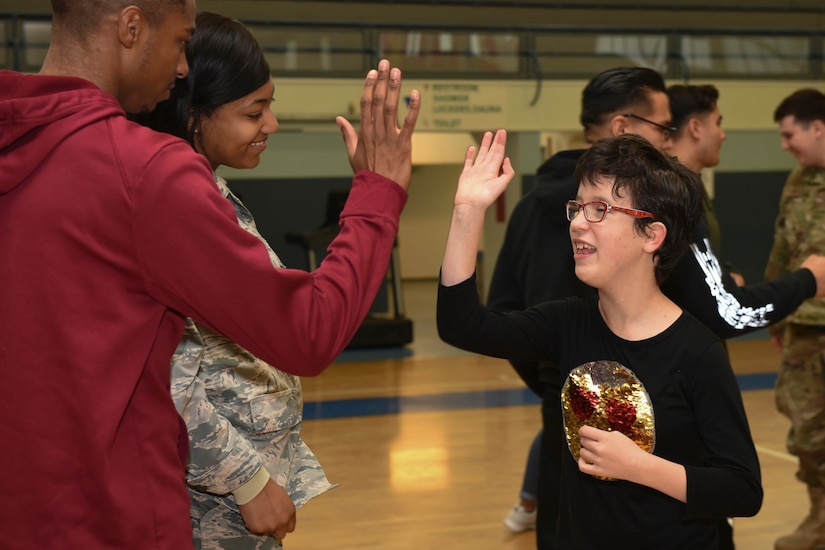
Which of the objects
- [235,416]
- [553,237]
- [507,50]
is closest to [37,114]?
[235,416]

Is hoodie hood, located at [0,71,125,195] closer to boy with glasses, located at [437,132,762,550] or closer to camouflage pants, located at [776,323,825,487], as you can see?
boy with glasses, located at [437,132,762,550]

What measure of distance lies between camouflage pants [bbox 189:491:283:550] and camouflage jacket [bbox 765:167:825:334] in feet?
9.54

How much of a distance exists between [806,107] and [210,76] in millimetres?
3192

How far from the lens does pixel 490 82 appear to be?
10.7m

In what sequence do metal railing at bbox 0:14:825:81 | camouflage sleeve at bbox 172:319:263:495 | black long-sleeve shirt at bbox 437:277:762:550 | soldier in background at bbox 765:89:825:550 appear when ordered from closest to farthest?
camouflage sleeve at bbox 172:319:263:495
black long-sleeve shirt at bbox 437:277:762:550
soldier in background at bbox 765:89:825:550
metal railing at bbox 0:14:825:81

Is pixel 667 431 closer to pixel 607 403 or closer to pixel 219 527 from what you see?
pixel 607 403

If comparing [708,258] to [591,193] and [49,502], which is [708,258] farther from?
[49,502]

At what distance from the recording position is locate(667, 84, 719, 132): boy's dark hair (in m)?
3.64

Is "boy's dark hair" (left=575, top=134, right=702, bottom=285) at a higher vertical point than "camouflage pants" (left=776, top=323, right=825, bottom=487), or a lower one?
higher

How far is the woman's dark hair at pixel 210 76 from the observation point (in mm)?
1750

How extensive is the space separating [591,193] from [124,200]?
3.30ft

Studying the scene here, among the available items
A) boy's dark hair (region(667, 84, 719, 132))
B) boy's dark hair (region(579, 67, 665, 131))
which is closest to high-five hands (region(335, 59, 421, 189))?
boy's dark hair (region(579, 67, 665, 131))

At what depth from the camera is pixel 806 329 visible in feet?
13.7

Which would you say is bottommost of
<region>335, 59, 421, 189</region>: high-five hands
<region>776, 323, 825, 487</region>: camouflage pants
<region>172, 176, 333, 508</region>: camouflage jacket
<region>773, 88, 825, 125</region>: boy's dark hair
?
<region>776, 323, 825, 487</region>: camouflage pants
